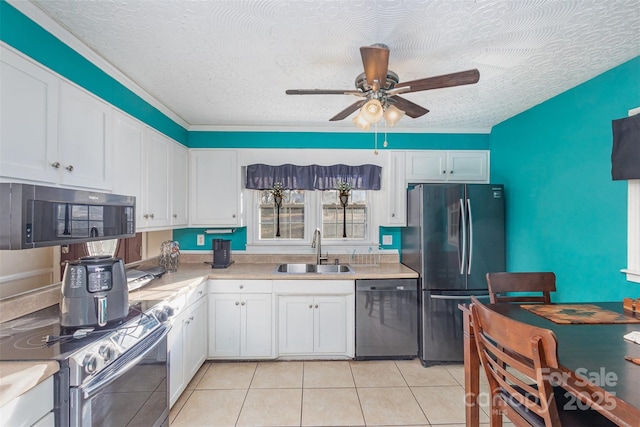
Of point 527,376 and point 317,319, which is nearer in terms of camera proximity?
point 527,376

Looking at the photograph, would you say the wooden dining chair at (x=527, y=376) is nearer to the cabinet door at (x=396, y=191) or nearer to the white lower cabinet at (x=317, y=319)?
the white lower cabinet at (x=317, y=319)

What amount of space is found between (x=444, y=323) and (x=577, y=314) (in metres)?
1.29

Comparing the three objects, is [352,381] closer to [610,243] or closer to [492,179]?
[610,243]

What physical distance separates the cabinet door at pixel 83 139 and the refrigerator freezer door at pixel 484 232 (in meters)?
2.99

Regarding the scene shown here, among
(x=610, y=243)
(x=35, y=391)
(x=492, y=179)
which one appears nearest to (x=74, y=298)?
(x=35, y=391)

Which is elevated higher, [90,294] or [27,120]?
[27,120]

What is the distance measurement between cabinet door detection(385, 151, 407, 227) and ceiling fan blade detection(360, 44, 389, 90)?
1.79 metres

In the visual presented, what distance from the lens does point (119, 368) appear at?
1.37 meters

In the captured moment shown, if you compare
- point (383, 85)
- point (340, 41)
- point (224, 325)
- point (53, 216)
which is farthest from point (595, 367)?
point (224, 325)

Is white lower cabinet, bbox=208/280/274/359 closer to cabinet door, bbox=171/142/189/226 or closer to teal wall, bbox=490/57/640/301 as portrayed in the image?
cabinet door, bbox=171/142/189/226

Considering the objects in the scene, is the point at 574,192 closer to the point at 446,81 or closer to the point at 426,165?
the point at 426,165

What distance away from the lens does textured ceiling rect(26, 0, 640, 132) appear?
4.65ft

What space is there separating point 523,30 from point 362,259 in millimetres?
2469

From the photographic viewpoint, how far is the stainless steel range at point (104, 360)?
45.1 inches
